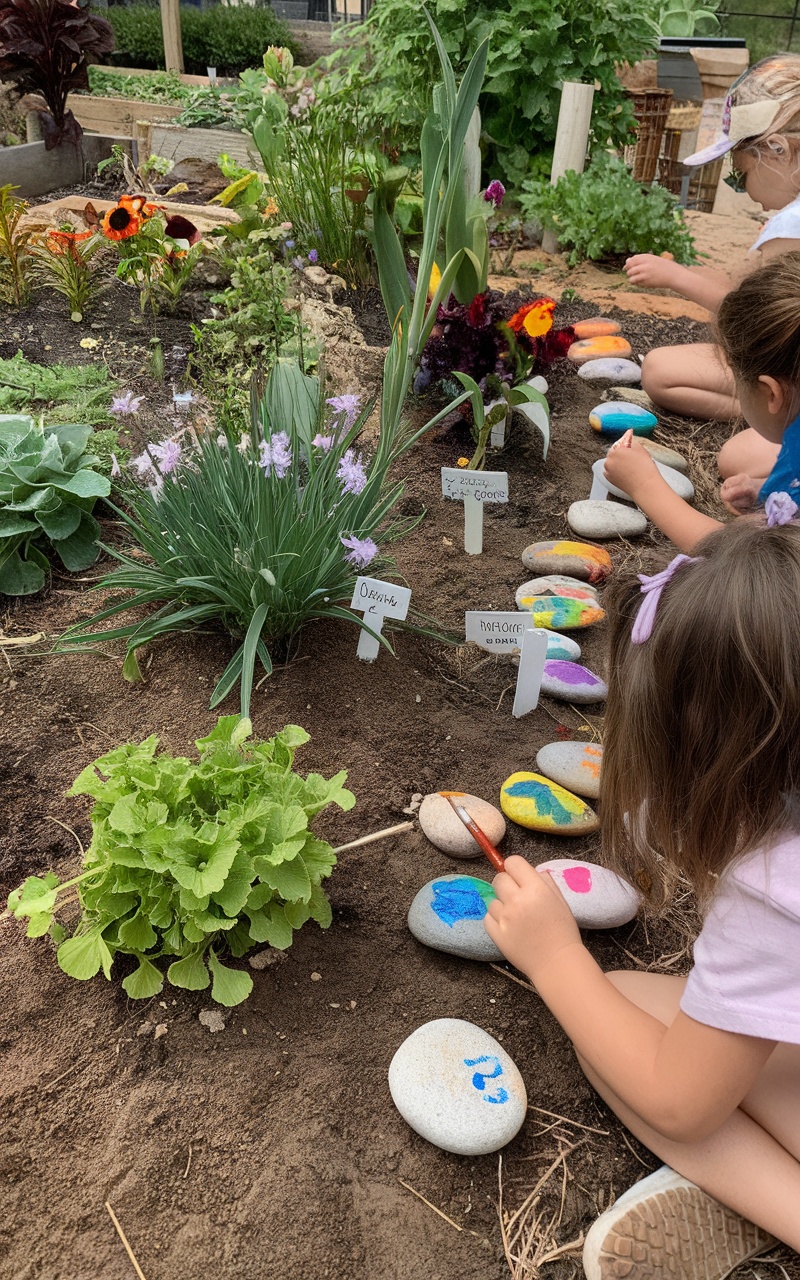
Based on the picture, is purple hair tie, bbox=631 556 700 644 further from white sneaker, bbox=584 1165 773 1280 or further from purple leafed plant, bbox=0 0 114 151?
purple leafed plant, bbox=0 0 114 151

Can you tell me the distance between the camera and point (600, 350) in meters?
3.70

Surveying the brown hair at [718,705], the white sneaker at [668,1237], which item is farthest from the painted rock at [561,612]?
the white sneaker at [668,1237]

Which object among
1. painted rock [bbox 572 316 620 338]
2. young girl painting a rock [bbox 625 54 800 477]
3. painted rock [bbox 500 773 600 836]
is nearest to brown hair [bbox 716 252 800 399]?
young girl painting a rock [bbox 625 54 800 477]

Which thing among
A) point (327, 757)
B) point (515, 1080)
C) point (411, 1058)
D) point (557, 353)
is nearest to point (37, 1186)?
point (411, 1058)

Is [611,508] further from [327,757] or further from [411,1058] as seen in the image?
[411,1058]

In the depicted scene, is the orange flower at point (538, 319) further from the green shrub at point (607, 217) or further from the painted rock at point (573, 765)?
the green shrub at point (607, 217)

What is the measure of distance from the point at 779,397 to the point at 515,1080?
1240mm

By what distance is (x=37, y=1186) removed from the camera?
1206mm

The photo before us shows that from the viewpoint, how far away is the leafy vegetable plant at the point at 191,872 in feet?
4.27

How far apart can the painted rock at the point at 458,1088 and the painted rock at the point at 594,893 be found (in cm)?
28

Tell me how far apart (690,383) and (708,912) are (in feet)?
8.42

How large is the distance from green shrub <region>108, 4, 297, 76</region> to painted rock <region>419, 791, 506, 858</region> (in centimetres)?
1167

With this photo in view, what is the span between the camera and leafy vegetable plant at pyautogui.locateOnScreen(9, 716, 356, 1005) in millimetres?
1301

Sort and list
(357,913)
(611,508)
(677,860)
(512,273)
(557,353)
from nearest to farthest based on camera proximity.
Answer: (677,860)
(357,913)
(611,508)
(557,353)
(512,273)
